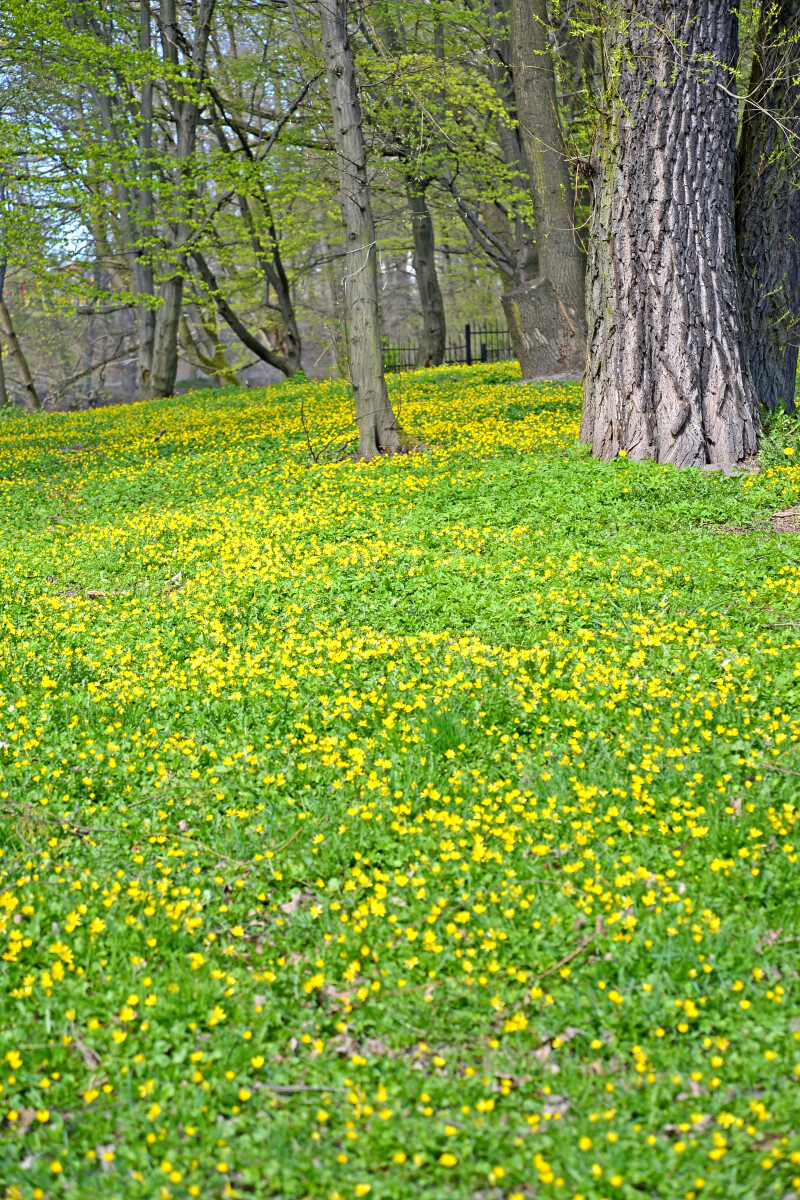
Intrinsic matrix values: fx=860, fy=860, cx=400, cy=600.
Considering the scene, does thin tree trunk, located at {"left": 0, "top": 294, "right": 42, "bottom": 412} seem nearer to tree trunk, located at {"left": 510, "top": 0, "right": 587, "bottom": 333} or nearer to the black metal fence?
the black metal fence

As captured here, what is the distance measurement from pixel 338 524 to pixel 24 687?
3333 mm

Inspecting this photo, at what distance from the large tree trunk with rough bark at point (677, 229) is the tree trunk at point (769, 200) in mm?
558

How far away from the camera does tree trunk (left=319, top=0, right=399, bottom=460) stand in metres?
9.17

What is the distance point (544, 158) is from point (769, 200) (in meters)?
5.81

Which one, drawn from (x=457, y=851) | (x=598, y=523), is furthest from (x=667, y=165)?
(x=457, y=851)

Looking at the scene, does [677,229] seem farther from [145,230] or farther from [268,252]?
[145,230]

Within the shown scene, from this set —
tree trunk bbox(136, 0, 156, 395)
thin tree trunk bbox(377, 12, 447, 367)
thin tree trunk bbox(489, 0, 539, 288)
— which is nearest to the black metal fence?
thin tree trunk bbox(377, 12, 447, 367)

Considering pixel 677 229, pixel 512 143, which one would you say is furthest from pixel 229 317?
pixel 677 229

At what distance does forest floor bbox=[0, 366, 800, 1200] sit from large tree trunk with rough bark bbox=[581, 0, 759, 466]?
41.2 inches

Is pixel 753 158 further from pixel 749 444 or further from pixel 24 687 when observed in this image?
pixel 24 687

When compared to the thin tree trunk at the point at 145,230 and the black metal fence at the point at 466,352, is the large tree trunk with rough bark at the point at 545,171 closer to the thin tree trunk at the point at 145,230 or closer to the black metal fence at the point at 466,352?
the thin tree trunk at the point at 145,230

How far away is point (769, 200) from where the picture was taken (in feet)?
27.2

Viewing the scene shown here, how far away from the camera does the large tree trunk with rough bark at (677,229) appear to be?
756cm

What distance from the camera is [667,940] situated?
3.09 metres
